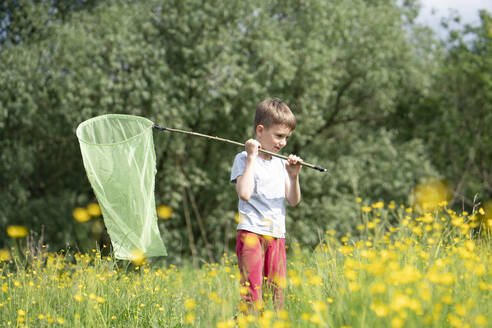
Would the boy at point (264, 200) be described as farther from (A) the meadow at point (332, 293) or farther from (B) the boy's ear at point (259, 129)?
(A) the meadow at point (332, 293)

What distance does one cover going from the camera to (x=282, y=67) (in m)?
11.4

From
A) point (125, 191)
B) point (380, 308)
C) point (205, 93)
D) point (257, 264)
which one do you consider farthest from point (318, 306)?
point (205, 93)

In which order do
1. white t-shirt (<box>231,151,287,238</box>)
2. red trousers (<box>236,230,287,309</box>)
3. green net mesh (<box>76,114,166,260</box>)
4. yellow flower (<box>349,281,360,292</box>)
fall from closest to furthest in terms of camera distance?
yellow flower (<box>349,281,360,292</box>) < red trousers (<box>236,230,287,309</box>) < white t-shirt (<box>231,151,287,238</box>) < green net mesh (<box>76,114,166,260</box>)

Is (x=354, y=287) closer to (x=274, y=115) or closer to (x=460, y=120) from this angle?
(x=274, y=115)

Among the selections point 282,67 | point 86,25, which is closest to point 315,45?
point 282,67

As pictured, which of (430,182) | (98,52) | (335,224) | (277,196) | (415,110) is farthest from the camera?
(415,110)

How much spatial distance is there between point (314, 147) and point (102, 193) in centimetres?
1094

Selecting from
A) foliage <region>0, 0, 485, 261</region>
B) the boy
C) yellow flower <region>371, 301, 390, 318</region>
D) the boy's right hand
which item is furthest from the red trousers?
foliage <region>0, 0, 485, 261</region>

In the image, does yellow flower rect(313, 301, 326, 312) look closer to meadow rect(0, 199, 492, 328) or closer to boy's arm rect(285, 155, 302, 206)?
meadow rect(0, 199, 492, 328)

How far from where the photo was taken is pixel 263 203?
3.53m

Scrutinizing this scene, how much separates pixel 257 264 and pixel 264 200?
44cm

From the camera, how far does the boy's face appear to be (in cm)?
361

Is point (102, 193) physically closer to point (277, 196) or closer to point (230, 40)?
point (277, 196)

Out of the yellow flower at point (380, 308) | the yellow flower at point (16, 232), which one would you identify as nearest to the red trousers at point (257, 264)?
the yellow flower at point (380, 308)
